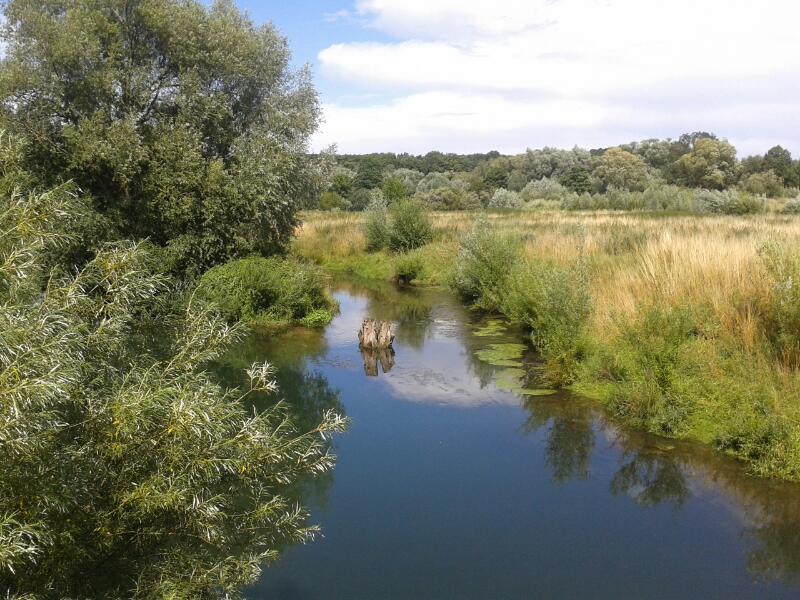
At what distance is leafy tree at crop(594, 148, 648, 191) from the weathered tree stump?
3931 cm

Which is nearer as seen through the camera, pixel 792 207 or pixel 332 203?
pixel 792 207

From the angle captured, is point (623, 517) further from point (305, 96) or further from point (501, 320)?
point (305, 96)

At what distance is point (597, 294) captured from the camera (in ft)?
41.1

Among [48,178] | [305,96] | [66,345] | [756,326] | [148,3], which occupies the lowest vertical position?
[756,326]

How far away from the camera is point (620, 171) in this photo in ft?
179

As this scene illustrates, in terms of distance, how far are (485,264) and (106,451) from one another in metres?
14.3

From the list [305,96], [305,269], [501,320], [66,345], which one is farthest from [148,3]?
[66,345]

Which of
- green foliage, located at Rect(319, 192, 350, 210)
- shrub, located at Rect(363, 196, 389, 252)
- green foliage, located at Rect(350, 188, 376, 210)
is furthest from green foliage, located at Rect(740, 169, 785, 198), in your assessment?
green foliage, located at Rect(350, 188, 376, 210)

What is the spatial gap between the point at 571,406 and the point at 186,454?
7.47 metres

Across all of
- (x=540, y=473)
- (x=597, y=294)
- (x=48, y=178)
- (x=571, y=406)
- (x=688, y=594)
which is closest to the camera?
(x=688, y=594)

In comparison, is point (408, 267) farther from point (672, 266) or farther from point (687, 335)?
point (687, 335)

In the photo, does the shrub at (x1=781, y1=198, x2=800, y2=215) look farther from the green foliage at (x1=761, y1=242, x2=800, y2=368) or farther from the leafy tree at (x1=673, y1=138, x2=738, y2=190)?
the green foliage at (x1=761, y1=242, x2=800, y2=368)

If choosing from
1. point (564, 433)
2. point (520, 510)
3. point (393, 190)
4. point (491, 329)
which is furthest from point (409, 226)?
point (520, 510)

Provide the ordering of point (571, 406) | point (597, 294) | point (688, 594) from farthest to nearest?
point (597, 294) < point (571, 406) < point (688, 594)
